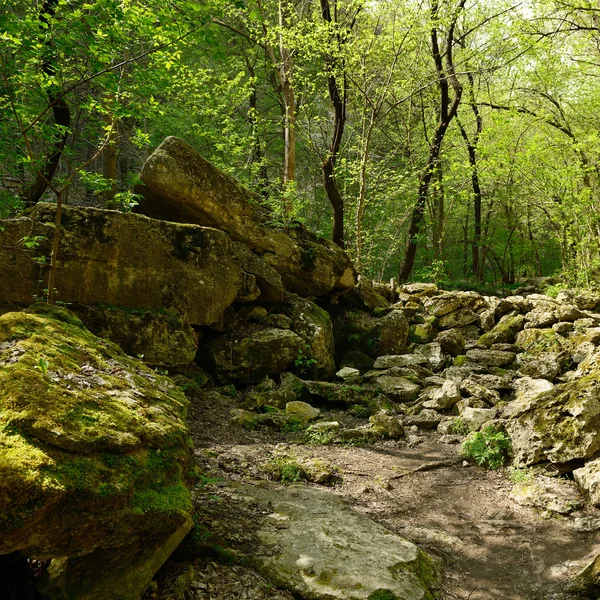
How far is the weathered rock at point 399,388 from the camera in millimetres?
9617

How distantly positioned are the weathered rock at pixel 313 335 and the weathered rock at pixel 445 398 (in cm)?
255

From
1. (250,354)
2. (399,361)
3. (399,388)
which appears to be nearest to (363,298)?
(399,361)

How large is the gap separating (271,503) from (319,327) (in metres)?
6.36

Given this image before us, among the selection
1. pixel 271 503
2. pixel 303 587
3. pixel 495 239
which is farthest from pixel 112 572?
pixel 495 239

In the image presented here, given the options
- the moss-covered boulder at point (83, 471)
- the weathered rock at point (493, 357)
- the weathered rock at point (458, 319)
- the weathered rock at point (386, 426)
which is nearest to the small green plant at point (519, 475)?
the weathered rock at point (386, 426)

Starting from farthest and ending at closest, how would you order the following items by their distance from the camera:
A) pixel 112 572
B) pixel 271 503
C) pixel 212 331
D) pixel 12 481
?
1. pixel 212 331
2. pixel 271 503
3. pixel 112 572
4. pixel 12 481

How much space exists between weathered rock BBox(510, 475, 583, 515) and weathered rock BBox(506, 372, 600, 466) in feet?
1.14

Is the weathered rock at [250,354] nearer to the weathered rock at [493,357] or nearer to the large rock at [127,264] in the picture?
the large rock at [127,264]

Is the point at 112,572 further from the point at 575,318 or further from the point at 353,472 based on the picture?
the point at 575,318

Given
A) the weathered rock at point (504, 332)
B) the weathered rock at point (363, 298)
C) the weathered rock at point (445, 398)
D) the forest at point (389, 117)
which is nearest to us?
the weathered rock at point (445, 398)

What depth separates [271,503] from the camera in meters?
4.62

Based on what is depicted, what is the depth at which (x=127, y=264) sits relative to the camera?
8445 mm

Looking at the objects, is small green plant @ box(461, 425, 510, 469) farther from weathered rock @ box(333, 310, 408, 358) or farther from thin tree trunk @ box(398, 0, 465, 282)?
thin tree trunk @ box(398, 0, 465, 282)

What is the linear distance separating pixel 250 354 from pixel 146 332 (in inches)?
87.8
